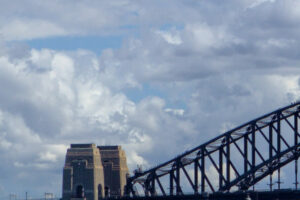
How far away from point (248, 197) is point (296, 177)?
1101cm

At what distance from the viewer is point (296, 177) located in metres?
199

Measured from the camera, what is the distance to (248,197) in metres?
200

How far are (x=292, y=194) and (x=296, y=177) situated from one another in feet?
12.6

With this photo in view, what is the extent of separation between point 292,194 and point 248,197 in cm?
940

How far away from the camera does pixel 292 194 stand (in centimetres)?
19988
